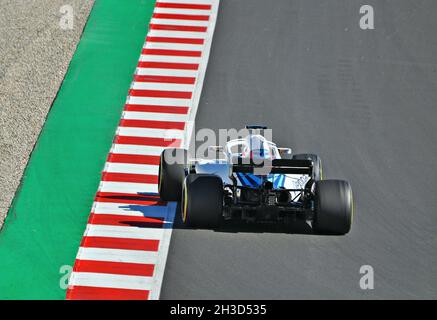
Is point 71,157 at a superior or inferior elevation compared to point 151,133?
inferior

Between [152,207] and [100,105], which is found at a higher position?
[100,105]

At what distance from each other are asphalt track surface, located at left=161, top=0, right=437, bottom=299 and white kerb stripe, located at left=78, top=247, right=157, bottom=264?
424 mm

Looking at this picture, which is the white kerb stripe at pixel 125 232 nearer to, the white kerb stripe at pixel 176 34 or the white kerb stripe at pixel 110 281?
the white kerb stripe at pixel 110 281

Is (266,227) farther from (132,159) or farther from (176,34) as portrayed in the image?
(176,34)

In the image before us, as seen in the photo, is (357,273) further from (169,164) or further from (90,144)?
(90,144)

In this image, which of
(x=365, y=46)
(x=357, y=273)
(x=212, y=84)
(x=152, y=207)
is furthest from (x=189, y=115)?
(x=357, y=273)

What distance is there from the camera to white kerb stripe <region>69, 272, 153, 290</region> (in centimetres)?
1697

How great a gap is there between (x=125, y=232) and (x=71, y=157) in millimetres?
3206

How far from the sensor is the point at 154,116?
2266 cm

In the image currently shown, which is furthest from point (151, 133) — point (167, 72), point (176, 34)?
point (176, 34)

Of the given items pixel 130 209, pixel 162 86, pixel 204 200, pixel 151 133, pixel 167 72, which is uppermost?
Result: pixel 167 72

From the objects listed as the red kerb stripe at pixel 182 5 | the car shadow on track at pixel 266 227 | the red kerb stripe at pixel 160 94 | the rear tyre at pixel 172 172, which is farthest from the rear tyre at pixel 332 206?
the red kerb stripe at pixel 182 5

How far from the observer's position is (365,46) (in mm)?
25438
